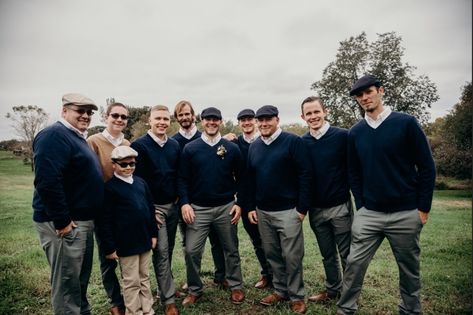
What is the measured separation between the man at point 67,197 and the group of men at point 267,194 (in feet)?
0.04

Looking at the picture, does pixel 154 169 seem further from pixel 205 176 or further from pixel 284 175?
pixel 284 175

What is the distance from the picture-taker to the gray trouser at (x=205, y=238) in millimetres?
4957

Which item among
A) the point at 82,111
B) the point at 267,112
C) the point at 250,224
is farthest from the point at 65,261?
the point at 267,112

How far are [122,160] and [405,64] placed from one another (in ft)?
107

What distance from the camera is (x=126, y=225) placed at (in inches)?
165

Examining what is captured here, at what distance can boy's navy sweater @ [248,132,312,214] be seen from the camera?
457cm

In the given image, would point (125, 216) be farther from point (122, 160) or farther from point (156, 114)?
point (156, 114)

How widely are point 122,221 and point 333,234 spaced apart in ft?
9.98

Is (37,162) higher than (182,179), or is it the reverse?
(37,162)

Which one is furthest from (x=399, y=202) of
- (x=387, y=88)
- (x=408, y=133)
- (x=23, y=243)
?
(x=387, y=88)

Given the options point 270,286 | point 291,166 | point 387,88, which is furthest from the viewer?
point 387,88

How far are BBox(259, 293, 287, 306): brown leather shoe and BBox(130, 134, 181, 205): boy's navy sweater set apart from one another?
209 centimetres

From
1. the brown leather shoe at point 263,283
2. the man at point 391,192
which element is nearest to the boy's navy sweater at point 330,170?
the man at point 391,192

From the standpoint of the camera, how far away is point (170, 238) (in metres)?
5.05
